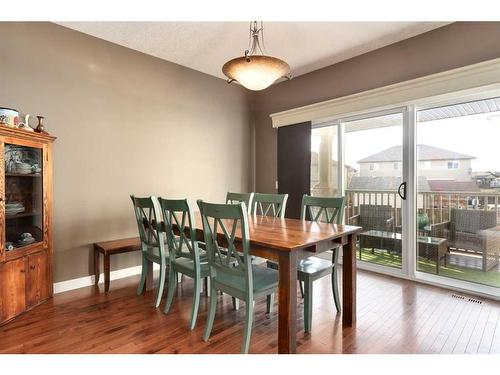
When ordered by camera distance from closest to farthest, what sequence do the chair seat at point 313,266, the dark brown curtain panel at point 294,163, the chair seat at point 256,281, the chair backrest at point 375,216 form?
the chair seat at point 256,281 → the chair seat at point 313,266 → the chair backrest at point 375,216 → the dark brown curtain panel at point 294,163

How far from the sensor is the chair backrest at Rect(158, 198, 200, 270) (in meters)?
2.12

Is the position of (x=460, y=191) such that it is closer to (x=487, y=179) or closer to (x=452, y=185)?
(x=452, y=185)

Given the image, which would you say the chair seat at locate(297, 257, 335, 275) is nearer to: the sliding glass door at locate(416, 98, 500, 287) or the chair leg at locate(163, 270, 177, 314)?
the chair leg at locate(163, 270, 177, 314)

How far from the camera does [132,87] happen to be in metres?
3.37

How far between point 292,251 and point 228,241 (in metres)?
0.43

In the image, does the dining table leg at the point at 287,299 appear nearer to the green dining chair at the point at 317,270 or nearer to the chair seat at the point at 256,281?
the chair seat at the point at 256,281

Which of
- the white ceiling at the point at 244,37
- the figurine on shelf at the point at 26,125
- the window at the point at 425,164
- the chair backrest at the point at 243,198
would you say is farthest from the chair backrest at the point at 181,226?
the window at the point at 425,164

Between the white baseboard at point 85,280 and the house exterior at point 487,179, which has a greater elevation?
the house exterior at point 487,179

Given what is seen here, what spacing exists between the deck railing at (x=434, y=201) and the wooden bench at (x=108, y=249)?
266 cm

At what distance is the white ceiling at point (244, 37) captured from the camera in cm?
285

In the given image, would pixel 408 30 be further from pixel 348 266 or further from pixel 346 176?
pixel 348 266
